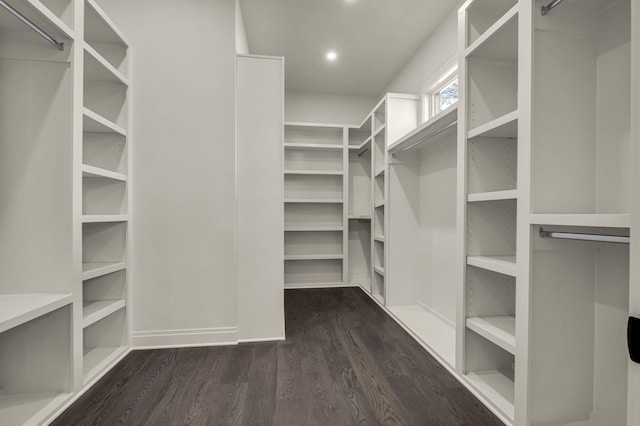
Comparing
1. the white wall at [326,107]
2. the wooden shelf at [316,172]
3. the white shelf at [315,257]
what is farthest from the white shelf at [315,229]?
the white wall at [326,107]

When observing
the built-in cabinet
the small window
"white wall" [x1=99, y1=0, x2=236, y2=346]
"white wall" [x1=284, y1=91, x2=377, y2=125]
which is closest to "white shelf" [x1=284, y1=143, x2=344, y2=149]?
"white wall" [x1=284, y1=91, x2=377, y2=125]

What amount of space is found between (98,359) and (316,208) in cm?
300

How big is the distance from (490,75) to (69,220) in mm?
2640

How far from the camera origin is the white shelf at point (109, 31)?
1.93m

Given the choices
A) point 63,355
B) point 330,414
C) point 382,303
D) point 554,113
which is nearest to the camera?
point 554,113

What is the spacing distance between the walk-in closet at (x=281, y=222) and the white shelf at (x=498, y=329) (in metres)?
0.02

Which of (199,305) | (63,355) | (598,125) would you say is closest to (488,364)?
(598,125)

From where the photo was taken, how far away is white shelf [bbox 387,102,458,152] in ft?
7.07

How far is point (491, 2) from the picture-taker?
1.81 m

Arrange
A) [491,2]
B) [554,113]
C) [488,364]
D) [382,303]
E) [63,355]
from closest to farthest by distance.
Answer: [554,113] → [63,355] → [491,2] → [488,364] → [382,303]

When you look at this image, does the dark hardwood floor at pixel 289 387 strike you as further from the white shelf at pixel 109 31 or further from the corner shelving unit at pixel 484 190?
the white shelf at pixel 109 31

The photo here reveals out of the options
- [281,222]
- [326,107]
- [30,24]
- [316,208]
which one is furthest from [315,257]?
[30,24]

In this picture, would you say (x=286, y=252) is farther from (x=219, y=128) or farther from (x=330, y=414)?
(x=330, y=414)

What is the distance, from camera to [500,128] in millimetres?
1688
